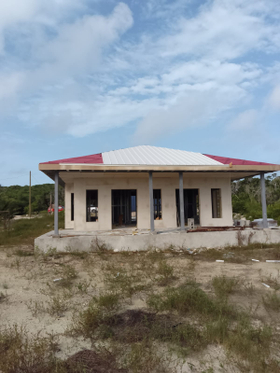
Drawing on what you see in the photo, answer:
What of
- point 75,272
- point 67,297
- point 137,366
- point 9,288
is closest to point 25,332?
point 67,297

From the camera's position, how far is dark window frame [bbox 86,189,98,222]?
14.0 m

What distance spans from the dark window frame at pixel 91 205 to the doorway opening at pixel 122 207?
1.35m

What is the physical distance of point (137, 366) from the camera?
3566 mm

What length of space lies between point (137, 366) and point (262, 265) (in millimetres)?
6683

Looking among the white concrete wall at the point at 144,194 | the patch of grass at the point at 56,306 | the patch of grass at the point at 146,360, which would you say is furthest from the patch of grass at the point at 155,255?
the patch of grass at the point at 146,360

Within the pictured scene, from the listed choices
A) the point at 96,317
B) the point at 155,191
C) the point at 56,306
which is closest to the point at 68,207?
the point at 155,191

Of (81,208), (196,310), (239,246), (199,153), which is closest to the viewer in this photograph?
(196,310)

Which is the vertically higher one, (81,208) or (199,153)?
(199,153)

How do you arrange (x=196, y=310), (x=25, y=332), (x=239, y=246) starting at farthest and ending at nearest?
(x=239, y=246), (x=196, y=310), (x=25, y=332)

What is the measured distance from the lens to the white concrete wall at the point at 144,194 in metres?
13.7

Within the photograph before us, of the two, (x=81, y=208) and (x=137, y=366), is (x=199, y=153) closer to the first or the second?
(x=81, y=208)

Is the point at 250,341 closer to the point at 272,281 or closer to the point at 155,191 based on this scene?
the point at 272,281

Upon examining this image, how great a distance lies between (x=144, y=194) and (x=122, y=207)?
1823 mm

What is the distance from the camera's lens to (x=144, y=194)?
14.5 metres
